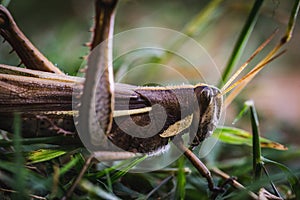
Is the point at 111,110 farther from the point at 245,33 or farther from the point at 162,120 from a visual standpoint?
the point at 245,33

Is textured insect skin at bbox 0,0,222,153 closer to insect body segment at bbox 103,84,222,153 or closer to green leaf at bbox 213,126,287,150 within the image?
insect body segment at bbox 103,84,222,153

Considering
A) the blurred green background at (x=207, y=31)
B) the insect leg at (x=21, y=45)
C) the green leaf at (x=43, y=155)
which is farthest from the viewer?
the blurred green background at (x=207, y=31)

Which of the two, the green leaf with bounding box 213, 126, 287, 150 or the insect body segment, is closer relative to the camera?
the insect body segment

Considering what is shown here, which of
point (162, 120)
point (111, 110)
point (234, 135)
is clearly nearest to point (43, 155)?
point (111, 110)

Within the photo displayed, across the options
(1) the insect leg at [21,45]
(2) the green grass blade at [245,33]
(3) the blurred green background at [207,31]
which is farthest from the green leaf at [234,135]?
(3) the blurred green background at [207,31]

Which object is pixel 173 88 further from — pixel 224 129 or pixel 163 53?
pixel 163 53

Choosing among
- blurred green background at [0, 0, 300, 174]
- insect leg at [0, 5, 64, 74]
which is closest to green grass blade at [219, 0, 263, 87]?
insect leg at [0, 5, 64, 74]

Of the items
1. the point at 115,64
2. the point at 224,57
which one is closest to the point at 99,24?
the point at 115,64

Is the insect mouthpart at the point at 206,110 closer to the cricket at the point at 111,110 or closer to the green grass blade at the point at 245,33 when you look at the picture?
the cricket at the point at 111,110
